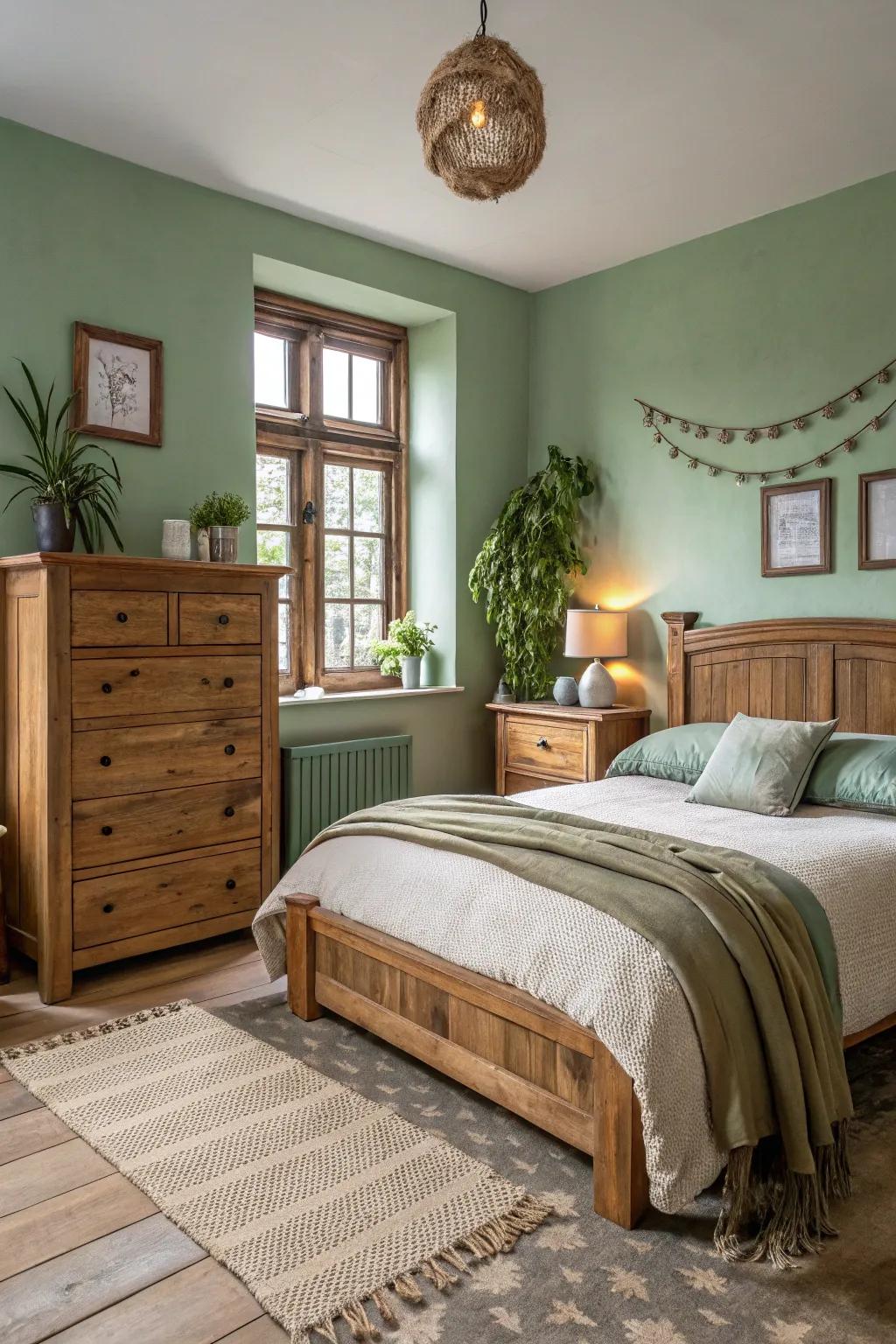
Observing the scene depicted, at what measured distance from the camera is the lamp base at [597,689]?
445 centimetres

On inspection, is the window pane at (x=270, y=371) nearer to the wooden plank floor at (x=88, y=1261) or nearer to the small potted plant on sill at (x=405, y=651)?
the small potted plant on sill at (x=405, y=651)

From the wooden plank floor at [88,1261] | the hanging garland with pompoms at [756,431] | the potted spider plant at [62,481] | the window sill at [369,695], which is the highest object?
the hanging garland with pompoms at [756,431]

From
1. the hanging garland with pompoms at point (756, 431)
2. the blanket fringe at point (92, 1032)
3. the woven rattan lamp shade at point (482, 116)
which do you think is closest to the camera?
the woven rattan lamp shade at point (482, 116)

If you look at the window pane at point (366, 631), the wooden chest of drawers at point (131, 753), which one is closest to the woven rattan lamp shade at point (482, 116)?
the wooden chest of drawers at point (131, 753)

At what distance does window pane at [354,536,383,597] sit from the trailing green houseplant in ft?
1.67

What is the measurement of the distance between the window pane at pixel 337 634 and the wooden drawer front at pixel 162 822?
4.00 feet

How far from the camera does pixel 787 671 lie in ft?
12.8

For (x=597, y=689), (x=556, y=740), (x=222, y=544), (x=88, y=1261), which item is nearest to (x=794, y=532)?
(x=597, y=689)

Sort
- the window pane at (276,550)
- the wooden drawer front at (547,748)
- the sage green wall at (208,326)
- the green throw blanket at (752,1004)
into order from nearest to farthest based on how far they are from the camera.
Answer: the green throw blanket at (752,1004) → the sage green wall at (208,326) → the wooden drawer front at (547,748) → the window pane at (276,550)

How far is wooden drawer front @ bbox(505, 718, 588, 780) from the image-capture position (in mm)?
4359

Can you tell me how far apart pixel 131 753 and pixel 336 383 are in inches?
92.5

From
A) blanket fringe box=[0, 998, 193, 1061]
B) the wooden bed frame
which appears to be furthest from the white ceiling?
blanket fringe box=[0, 998, 193, 1061]

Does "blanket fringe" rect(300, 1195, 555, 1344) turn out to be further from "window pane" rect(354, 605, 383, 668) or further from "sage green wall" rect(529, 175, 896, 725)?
"window pane" rect(354, 605, 383, 668)

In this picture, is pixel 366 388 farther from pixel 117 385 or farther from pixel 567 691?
pixel 567 691
